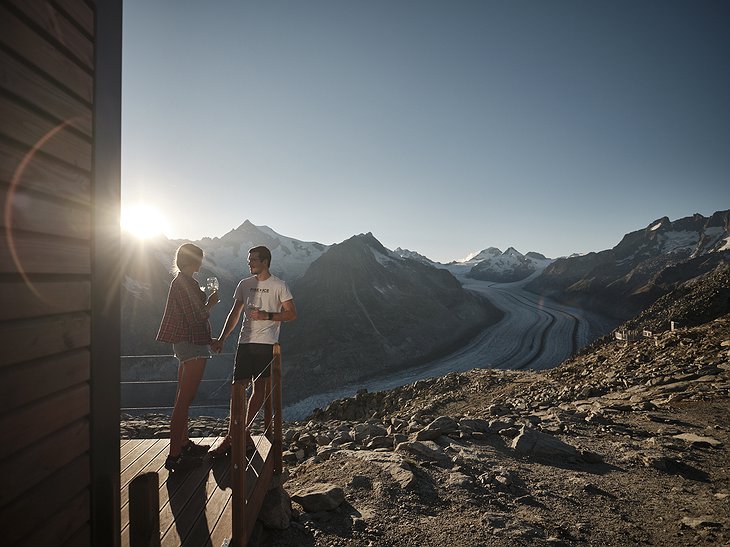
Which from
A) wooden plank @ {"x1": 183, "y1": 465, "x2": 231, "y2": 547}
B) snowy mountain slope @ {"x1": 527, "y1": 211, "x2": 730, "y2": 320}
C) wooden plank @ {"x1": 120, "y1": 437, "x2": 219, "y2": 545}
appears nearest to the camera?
wooden plank @ {"x1": 183, "y1": 465, "x2": 231, "y2": 547}

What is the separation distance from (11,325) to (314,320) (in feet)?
113

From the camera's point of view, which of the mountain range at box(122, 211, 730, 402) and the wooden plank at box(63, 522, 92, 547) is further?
the mountain range at box(122, 211, 730, 402)

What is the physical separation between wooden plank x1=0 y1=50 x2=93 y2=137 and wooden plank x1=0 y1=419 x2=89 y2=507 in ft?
5.56

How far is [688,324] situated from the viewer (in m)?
15.6

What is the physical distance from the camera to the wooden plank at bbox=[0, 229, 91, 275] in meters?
1.73

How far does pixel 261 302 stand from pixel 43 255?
2.46m

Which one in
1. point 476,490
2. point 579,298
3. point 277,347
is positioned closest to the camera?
point 277,347

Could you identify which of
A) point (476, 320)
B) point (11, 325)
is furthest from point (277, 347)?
point (476, 320)

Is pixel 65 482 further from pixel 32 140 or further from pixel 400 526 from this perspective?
pixel 400 526

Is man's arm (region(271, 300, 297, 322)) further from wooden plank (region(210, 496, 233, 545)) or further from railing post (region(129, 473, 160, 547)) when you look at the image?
railing post (region(129, 473, 160, 547))

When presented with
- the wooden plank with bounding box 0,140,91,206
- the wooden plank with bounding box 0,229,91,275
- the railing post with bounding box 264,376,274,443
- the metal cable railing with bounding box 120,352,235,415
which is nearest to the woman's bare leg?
the railing post with bounding box 264,376,274,443

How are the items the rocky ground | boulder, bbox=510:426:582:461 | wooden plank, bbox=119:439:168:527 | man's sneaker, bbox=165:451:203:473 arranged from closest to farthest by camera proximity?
wooden plank, bbox=119:439:168:527
man's sneaker, bbox=165:451:203:473
the rocky ground
boulder, bbox=510:426:582:461

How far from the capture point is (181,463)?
375cm

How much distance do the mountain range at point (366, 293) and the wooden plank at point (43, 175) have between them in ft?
48.9
